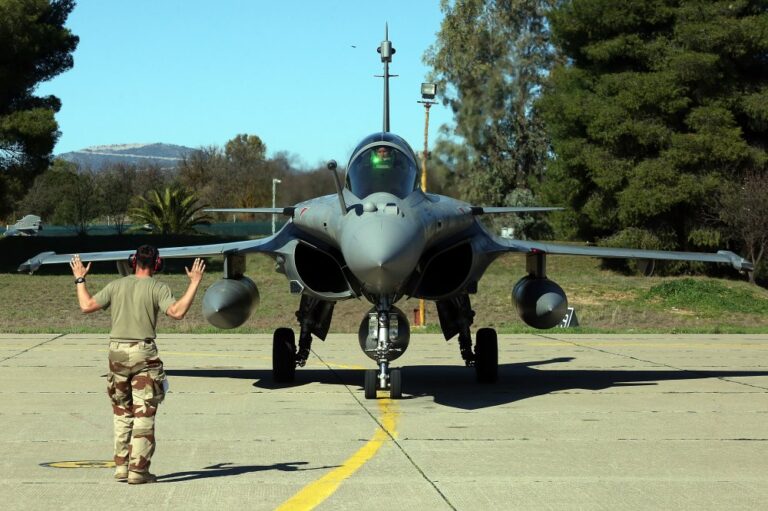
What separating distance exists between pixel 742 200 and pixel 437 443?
35826mm

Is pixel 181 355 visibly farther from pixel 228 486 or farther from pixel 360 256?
pixel 228 486

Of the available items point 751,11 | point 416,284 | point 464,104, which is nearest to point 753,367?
point 416,284

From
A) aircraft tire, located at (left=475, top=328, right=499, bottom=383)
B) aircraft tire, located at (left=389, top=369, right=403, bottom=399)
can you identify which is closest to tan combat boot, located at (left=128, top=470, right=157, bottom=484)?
aircraft tire, located at (left=389, top=369, right=403, bottom=399)

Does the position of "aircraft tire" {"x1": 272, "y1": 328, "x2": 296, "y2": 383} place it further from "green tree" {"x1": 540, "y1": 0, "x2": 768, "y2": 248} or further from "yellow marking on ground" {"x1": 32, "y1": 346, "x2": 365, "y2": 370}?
"green tree" {"x1": 540, "y1": 0, "x2": 768, "y2": 248}

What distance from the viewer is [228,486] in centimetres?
727

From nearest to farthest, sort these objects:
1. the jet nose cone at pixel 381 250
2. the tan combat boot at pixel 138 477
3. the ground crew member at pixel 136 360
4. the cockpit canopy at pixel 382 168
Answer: the tan combat boot at pixel 138 477
the ground crew member at pixel 136 360
the jet nose cone at pixel 381 250
the cockpit canopy at pixel 382 168

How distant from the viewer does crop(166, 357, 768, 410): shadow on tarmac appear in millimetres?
13016

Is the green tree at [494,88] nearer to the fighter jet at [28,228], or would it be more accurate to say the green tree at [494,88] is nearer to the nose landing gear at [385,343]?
the fighter jet at [28,228]

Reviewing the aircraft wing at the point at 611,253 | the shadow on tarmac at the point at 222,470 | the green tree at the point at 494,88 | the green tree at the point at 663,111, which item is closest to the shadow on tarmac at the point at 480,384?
the aircraft wing at the point at 611,253

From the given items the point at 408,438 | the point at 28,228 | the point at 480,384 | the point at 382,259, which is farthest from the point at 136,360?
the point at 28,228

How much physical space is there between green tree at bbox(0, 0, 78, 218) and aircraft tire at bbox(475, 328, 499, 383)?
31667 mm

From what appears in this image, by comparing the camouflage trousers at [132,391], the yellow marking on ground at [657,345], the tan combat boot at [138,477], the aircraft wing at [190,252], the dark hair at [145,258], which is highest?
the dark hair at [145,258]

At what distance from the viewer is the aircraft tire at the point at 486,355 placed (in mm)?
14398

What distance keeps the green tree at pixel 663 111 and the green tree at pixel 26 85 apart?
2192 cm
